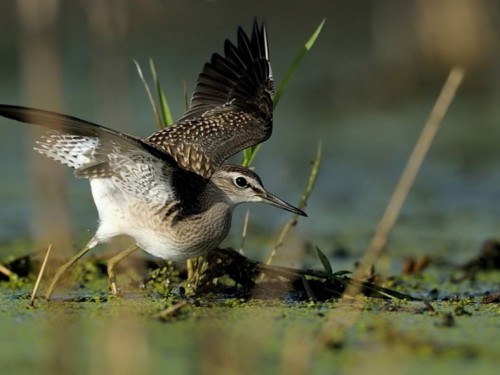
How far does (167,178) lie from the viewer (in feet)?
20.9

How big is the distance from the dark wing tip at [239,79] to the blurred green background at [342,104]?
3.03 ft

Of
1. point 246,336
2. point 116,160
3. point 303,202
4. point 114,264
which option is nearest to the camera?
point 246,336

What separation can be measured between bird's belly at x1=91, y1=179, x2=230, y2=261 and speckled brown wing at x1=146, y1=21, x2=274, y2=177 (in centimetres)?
47

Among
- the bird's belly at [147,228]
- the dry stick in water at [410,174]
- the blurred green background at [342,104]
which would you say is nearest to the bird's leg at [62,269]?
the bird's belly at [147,228]

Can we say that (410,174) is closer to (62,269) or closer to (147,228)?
(147,228)

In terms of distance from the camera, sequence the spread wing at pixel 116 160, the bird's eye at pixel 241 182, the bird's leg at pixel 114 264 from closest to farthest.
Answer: the spread wing at pixel 116 160 < the bird's leg at pixel 114 264 < the bird's eye at pixel 241 182

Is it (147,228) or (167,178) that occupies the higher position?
(167,178)

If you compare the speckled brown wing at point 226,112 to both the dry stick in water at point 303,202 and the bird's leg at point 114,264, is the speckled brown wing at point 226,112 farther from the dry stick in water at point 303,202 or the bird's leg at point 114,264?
the bird's leg at point 114,264

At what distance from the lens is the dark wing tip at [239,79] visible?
758 centimetres

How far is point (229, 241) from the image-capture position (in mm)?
9406

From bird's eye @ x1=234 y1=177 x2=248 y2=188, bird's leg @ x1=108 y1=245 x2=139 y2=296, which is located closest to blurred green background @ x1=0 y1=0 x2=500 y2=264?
bird's eye @ x1=234 y1=177 x2=248 y2=188

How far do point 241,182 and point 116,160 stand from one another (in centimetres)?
89

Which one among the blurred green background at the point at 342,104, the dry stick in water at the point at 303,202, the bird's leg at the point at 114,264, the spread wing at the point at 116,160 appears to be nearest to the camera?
the spread wing at the point at 116,160

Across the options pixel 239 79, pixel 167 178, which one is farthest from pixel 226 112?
pixel 167 178
